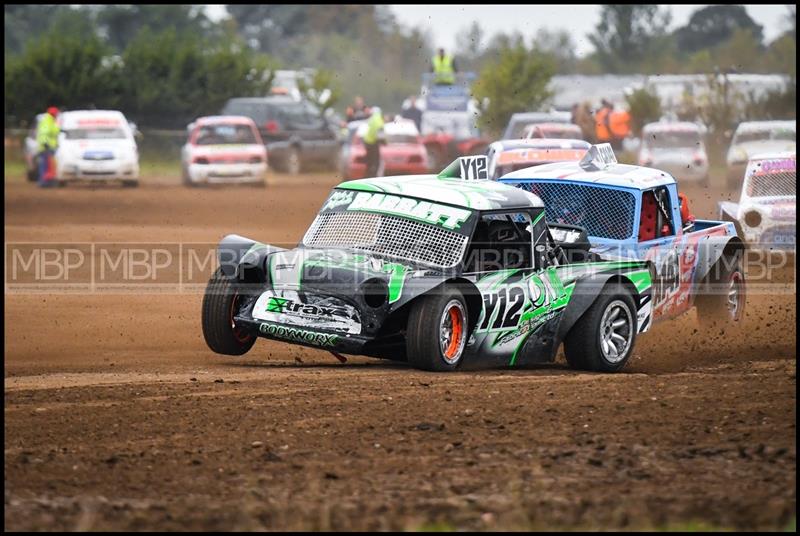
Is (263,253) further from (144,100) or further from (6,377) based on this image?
(144,100)

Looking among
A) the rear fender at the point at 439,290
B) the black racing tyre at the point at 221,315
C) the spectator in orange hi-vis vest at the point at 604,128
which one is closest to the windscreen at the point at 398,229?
the rear fender at the point at 439,290

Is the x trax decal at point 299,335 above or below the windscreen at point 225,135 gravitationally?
below

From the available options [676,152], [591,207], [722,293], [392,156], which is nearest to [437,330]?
[591,207]

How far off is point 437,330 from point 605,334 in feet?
6.12

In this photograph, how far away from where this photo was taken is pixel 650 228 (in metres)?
12.6

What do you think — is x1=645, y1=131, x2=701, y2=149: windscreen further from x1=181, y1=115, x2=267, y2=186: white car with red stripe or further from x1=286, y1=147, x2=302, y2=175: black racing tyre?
x1=181, y1=115, x2=267, y2=186: white car with red stripe

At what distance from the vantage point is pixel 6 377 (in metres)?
10.2

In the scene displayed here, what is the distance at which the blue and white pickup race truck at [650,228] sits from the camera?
1239cm

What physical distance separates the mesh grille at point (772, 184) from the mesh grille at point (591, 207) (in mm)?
6946

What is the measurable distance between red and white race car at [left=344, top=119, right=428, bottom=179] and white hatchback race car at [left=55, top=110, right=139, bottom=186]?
16.7ft

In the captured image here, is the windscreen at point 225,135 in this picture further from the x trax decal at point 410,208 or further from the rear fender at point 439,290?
the rear fender at point 439,290

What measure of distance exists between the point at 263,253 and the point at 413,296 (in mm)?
1363

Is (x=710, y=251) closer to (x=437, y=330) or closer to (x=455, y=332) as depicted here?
(x=455, y=332)
